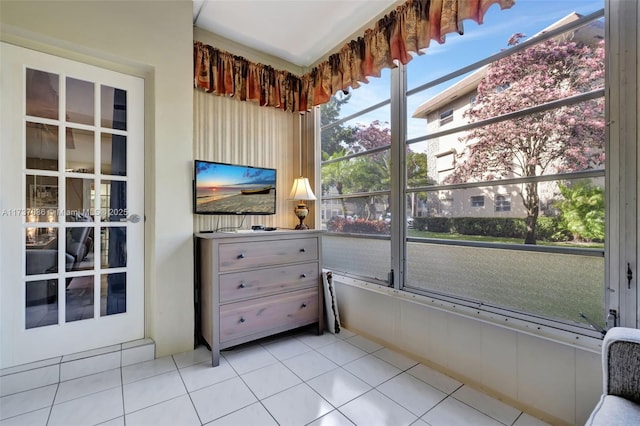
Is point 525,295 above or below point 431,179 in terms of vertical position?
below

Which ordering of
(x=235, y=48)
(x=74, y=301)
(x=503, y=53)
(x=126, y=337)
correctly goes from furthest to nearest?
(x=235, y=48)
(x=126, y=337)
(x=74, y=301)
(x=503, y=53)

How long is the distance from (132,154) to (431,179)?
86.8 inches

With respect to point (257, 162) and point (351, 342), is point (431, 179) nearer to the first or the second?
point (351, 342)

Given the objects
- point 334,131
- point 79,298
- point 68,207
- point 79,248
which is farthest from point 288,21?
point 79,298

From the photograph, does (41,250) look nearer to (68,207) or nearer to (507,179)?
(68,207)

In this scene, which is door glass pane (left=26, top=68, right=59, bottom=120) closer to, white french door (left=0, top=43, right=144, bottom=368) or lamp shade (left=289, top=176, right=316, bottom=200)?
white french door (left=0, top=43, right=144, bottom=368)

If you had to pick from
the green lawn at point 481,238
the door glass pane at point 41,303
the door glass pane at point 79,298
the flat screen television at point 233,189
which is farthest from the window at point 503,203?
the door glass pane at point 41,303

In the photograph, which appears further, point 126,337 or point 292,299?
point 292,299

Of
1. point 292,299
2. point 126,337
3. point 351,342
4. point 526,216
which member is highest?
point 526,216

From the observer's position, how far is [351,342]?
2277mm

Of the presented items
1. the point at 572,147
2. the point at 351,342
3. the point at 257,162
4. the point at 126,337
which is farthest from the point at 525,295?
the point at 126,337

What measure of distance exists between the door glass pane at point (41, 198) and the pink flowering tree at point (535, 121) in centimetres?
266

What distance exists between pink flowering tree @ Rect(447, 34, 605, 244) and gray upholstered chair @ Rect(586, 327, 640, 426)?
58 cm

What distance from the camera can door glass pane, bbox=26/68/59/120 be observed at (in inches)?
68.9
